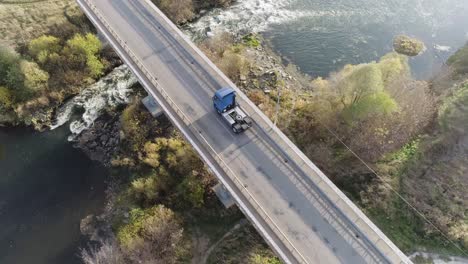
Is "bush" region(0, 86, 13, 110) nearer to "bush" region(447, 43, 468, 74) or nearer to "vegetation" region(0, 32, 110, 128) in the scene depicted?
"vegetation" region(0, 32, 110, 128)

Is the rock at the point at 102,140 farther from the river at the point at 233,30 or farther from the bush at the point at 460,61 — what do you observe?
the bush at the point at 460,61

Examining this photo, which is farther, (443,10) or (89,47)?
(443,10)

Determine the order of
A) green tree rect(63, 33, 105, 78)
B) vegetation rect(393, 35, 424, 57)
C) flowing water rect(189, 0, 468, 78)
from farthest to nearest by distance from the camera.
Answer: vegetation rect(393, 35, 424, 57) → flowing water rect(189, 0, 468, 78) → green tree rect(63, 33, 105, 78)

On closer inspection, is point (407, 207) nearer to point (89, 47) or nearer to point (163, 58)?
point (163, 58)

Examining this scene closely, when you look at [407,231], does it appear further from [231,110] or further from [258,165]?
[231,110]

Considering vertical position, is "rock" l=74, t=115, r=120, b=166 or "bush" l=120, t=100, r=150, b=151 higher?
"bush" l=120, t=100, r=150, b=151

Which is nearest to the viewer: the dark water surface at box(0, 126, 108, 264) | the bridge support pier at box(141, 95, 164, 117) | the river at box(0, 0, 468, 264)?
the dark water surface at box(0, 126, 108, 264)

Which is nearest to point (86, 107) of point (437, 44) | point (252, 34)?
point (252, 34)

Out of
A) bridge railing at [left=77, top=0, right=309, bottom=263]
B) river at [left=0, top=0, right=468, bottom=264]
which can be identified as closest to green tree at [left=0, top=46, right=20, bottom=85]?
river at [left=0, top=0, right=468, bottom=264]
